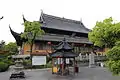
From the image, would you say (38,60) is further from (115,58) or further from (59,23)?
(59,23)

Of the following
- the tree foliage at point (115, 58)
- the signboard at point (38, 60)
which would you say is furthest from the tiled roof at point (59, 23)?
the tree foliage at point (115, 58)

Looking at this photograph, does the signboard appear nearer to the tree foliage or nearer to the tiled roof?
the tiled roof

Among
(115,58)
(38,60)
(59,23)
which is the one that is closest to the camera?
(115,58)

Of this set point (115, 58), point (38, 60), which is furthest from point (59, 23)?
point (115, 58)

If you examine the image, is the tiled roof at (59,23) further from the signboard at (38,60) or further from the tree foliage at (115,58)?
the tree foliage at (115,58)

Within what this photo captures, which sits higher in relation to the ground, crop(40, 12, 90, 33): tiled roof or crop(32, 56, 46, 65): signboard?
crop(40, 12, 90, 33): tiled roof

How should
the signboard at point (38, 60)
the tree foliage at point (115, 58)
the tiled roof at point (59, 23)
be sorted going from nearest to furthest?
the tree foliage at point (115, 58) → the signboard at point (38, 60) → the tiled roof at point (59, 23)

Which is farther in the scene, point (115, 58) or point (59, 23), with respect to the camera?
point (59, 23)

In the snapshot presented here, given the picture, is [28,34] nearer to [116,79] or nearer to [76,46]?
[76,46]

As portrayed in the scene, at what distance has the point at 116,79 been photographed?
17.2 metres

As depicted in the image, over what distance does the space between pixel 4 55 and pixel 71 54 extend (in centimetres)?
1363

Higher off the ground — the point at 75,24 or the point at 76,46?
the point at 75,24

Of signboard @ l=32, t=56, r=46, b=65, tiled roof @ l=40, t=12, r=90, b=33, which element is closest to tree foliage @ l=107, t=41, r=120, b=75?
signboard @ l=32, t=56, r=46, b=65

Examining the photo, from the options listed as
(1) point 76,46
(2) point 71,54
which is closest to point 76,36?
(1) point 76,46
